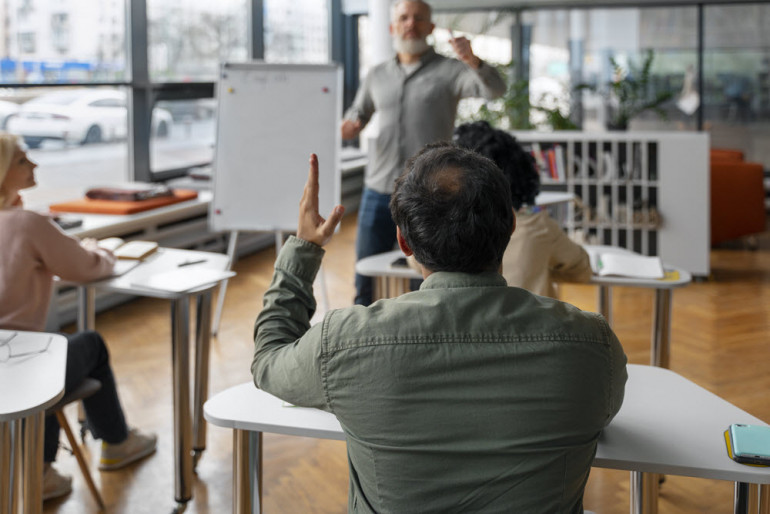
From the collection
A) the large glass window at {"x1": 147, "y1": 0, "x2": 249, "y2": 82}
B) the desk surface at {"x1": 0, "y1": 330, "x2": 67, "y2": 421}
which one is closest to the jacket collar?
the desk surface at {"x1": 0, "y1": 330, "x2": 67, "y2": 421}

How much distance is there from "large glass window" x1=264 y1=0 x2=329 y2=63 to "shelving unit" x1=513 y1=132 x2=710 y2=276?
2979mm

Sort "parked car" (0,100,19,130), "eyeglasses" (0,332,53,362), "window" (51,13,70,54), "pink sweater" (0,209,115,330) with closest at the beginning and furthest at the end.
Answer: "eyeglasses" (0,332,53,362) → "pink sweater" (0,209,115,330) → "parked car" (0,100,19,130) → "window" (51,13,70,54)

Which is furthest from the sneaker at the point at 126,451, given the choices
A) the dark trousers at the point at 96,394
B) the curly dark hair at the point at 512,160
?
the curly dark hair at the point at 512,160

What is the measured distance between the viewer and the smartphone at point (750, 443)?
1.66 m

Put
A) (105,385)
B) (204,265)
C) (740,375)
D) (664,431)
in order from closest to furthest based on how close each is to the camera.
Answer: (664,431), (105,385), (204,265), (740,375)

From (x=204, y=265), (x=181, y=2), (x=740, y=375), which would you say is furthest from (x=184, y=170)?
(x=740, y=375)

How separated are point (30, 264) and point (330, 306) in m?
2.96

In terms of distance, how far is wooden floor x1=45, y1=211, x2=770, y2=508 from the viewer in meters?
3.12

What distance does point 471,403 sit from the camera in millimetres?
1358

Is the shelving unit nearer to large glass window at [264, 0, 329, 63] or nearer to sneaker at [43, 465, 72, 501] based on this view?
large glass window at [264, 0, 329, 63]

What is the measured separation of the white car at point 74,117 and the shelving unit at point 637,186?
9.82 feet

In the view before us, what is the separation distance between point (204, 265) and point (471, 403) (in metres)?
2.25

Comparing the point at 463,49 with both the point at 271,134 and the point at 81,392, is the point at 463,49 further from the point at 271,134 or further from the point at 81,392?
the point at 81,392

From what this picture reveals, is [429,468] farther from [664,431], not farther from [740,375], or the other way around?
[740,375]
